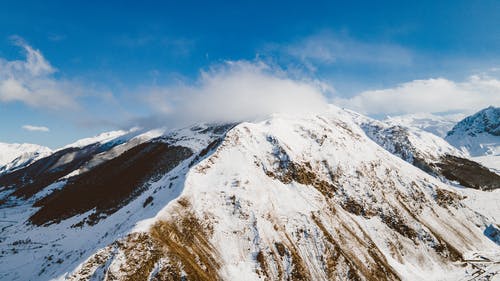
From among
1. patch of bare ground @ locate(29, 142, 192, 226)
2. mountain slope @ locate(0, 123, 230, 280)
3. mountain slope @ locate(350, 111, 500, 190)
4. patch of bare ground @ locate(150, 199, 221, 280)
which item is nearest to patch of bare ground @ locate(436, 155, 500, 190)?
mountain slope @ locate(350, 111, 500, 190)

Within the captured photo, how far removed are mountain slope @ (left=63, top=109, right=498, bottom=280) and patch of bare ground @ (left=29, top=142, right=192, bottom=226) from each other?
3288cm

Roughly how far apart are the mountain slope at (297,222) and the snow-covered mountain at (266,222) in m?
0.24

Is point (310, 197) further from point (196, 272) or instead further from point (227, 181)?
point (196, 272)

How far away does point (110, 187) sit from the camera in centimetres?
10000

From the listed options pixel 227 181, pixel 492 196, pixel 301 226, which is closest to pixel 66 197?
pixel 227 181

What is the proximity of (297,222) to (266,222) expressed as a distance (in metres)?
7.03

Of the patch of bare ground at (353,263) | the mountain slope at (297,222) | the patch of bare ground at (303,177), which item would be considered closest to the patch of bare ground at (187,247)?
the mountain slope at (297,222)

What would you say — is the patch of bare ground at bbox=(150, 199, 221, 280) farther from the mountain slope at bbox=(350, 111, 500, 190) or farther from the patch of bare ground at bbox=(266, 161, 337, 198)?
the mountain slope at bbox=(350, 111, 500, 190)

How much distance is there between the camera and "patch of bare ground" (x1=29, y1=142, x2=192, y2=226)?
86.0m

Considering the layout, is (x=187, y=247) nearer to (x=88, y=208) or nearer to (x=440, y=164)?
(x=88, y=208)

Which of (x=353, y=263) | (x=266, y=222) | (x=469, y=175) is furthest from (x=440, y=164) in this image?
(x=266, y=222)

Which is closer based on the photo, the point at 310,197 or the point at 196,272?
the point at 196,272

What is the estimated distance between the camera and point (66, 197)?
10425cm

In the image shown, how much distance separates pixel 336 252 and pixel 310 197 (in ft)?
48.1
